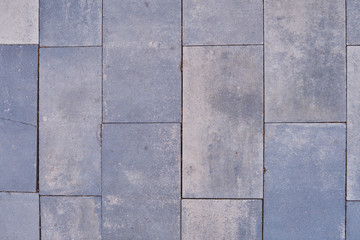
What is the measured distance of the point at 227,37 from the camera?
2.83m

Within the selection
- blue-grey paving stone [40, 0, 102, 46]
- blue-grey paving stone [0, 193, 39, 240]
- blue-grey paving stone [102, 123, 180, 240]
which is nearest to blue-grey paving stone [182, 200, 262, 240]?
blue-grey paving stone [102, 123, 180, 240]

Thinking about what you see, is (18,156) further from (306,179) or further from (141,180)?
(306,179)

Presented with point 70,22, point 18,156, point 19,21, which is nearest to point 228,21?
A: point 70,22

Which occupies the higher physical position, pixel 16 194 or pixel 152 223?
pixel 16 194

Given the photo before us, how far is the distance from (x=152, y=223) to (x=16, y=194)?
149 cm

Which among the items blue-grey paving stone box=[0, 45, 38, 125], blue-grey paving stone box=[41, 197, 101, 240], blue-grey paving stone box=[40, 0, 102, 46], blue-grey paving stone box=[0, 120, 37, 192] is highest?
blue-grey paving stone box=[40, 0, 102, 46]

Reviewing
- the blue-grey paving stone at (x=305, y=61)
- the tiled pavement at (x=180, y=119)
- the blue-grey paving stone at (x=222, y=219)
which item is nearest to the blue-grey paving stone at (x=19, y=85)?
the tiled pavement at (x=180, y=119)

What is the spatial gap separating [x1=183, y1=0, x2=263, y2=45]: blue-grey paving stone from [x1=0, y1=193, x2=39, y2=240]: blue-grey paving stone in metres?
2.47

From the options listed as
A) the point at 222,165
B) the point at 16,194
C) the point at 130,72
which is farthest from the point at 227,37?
the point at 16,194

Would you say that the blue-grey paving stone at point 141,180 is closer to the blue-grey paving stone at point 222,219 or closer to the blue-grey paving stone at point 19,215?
the blue-grey paving stone at point 222,219

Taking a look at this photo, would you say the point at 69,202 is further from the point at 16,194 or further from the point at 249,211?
the point at 249,211

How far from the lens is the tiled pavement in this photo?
2.80 meters

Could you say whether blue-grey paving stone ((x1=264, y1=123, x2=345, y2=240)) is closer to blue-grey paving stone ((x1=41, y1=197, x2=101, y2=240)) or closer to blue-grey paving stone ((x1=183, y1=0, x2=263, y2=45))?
blue-grey paving stone ((x1=183, y1=0, x2=263, y2=45))

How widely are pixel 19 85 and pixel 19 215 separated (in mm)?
1386
